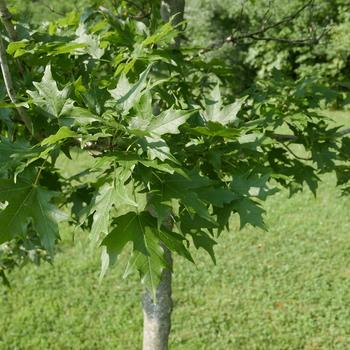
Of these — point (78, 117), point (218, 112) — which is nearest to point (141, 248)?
point (78, 117)

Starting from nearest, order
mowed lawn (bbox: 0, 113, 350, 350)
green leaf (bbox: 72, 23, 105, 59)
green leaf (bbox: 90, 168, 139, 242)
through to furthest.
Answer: green leaf (bbox: 90, 168, 139, 242) < green leaf (bbox: 72, 23, 105, 59) < mowed lawn (bbox: 0, 113, 350, 350)

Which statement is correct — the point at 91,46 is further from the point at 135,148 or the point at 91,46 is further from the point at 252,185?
the point at 252,185

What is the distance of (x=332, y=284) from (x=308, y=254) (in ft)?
1.92

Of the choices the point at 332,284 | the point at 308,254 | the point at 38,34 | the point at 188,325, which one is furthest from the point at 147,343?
the point at 308,254

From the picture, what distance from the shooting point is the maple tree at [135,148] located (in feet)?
4.12

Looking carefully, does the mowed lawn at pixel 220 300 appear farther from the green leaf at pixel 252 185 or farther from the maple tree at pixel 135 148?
the green leaf at pixel 252 185

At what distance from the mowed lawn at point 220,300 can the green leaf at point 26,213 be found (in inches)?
76.4

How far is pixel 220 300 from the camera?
427 cm

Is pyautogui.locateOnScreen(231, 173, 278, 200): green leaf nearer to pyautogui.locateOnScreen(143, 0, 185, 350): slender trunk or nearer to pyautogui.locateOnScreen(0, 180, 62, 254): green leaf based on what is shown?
pyautogui.locateOnScreen(0, 180, 62, 254): green leaf

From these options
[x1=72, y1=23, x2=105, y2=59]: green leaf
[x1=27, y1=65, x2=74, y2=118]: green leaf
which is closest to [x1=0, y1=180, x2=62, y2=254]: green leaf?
[x1=27, y1=65, x2=74, y2=118]: green leaf

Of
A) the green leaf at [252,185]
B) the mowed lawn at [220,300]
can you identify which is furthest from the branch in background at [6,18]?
the mowed lawn at [220,300]

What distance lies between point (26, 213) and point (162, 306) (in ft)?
4.23

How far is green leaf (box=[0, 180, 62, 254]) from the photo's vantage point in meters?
1.27

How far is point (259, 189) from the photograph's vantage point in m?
1.46
